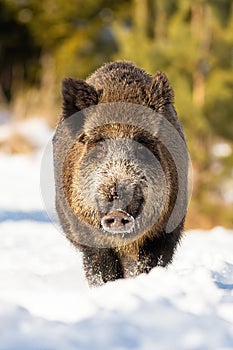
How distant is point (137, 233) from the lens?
16.1 feet

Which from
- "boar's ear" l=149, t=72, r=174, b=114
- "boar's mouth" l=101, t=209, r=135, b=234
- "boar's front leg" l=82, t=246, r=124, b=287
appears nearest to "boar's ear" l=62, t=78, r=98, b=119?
"boar's ear" l=149, t=72, r=174, b=114

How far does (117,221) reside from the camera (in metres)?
4.41

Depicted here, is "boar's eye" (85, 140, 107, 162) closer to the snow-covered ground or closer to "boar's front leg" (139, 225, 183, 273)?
"boar's front leg" (139, 225, 183, 273)

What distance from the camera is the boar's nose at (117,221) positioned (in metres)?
4.39

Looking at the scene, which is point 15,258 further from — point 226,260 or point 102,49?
point 102,49

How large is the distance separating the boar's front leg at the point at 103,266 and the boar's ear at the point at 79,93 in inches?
39.1

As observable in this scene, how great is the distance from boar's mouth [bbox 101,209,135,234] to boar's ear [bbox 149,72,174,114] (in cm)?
113

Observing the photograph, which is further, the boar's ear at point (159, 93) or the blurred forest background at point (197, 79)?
the blurred forest background at point (197, 79)

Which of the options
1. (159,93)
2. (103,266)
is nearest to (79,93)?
(159,93)

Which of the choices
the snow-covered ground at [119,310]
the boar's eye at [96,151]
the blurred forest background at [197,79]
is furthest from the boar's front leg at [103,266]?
the blurred forest background at [197,79]

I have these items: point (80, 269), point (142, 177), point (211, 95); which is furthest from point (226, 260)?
point (211, 95)

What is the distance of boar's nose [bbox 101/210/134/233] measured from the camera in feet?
14.4

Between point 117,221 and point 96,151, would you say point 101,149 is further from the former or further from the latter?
point 117,221

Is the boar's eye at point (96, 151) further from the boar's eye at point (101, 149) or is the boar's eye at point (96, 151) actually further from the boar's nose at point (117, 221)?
the boar's nose at point (117, 221)
